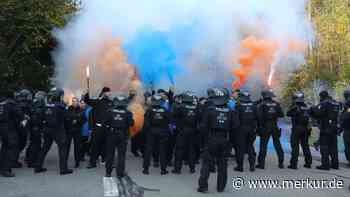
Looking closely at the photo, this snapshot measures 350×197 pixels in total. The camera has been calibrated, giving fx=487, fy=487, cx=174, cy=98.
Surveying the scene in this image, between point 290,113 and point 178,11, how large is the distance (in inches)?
173

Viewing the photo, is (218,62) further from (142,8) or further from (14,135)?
(14,135)

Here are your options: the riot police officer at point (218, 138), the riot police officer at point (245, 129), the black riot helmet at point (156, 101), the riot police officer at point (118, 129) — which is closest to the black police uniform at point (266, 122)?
the riot police officer at point (245, 129)

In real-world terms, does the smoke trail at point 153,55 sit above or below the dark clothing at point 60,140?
above

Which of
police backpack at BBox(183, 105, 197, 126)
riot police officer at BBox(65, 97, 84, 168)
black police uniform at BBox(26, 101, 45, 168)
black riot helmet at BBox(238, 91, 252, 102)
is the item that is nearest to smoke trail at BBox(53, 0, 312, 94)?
black riot helmet at BBox(238, 91, 252, 102)

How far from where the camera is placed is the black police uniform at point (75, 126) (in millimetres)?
10938

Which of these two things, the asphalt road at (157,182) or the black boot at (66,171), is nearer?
the asphalt road at (157,182)

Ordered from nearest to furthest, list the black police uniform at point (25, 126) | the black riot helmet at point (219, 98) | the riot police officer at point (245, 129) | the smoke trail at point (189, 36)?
the black riot helmet at point (219, 98) < the riot police officer at point (245, 129) < the black police uniform at point (25, 126) < the smoke trail at point (189, 36)

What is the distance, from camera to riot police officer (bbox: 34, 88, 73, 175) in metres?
10.2

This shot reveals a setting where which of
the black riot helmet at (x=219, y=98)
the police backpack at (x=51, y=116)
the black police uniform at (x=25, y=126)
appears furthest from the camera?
the black police uniform at (x=25, y=126)

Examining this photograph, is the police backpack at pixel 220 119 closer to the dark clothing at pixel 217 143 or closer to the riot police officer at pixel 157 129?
the dark clothing at pixel 217 143

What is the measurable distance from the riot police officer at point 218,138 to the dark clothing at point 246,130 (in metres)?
2.09

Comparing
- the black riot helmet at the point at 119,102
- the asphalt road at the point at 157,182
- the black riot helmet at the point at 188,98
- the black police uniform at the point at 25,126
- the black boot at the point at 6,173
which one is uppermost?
the black riot helmet at the point at 188,98

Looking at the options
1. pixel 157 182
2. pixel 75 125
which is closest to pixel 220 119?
pixel 157 182

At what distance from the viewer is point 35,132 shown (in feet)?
35.8
